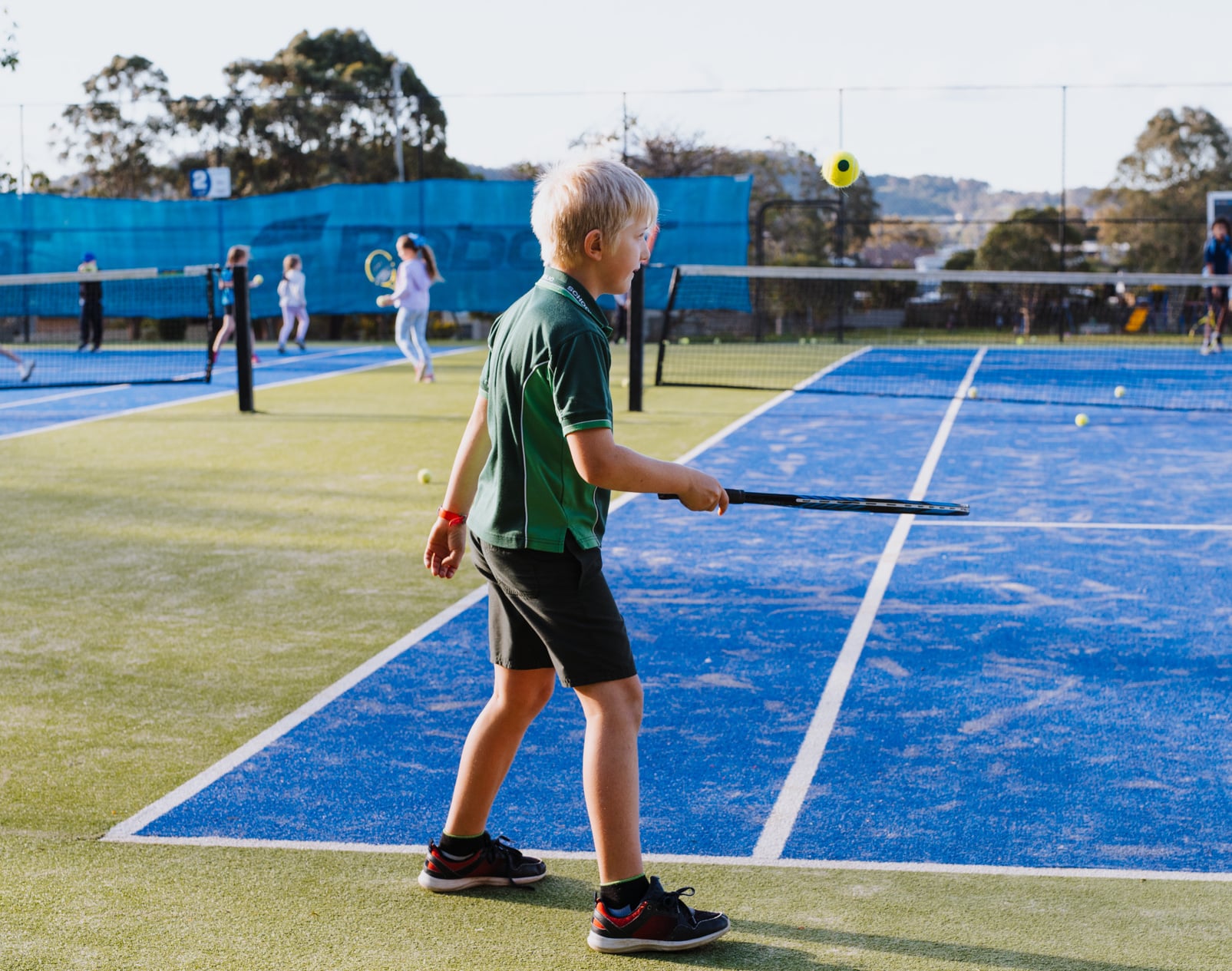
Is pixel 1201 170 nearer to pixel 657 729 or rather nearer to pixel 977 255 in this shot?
pixel 977 255

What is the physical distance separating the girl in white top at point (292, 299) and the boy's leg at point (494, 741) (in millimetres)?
18465

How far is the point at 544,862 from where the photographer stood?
3424mm

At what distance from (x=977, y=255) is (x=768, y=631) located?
29.2 m

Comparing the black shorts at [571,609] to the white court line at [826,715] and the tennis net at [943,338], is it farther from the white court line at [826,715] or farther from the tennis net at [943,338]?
the tennis net at [943,338]

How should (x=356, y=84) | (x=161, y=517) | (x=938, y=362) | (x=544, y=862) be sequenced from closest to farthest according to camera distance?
1. (x=544, y=862)
2. (x=161, y=517)
3. (x=938, y=362)
4. (x=356, y=84)

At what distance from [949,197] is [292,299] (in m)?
25.3

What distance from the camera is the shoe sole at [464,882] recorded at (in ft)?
10.8

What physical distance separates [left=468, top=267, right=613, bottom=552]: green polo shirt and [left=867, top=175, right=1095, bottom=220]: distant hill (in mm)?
30512

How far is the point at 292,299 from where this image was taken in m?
22.1

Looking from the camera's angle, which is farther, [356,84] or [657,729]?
[356,84]

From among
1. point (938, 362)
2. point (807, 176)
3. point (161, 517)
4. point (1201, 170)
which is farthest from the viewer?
point (1201, 170)

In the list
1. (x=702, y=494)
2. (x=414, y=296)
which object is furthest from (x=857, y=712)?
(x=414, y=296)

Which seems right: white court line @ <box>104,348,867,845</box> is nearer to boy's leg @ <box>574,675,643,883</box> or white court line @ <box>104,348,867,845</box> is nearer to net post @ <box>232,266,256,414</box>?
boy's leg @ <box>574,675,643,883</box>

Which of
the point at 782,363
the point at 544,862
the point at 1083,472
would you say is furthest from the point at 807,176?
the point at 544,862
